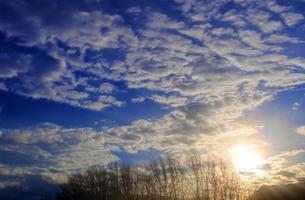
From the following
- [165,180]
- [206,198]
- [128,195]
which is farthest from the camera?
[128,195]

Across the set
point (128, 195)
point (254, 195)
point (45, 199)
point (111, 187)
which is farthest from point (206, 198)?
point (45, 199)

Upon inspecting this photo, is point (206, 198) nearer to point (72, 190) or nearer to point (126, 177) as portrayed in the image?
point (126, 177)

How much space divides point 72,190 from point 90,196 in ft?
14.5

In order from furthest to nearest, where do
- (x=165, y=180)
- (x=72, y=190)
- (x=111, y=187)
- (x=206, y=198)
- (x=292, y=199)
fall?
1. (x=72, y=190)
2. (x=111, y=187)
3. (x=165, y=180)
4. (x=206, y=198)
5. (x=292, y=199)

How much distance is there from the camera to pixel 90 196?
4159 centimetres

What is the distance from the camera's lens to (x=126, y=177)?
36.1 m

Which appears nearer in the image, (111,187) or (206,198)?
(206,198)

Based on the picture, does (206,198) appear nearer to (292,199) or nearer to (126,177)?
(292,199)

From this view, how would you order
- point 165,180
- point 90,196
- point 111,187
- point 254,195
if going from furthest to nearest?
point 90,196 < point 111,187 < point 165,180 < point 254,195

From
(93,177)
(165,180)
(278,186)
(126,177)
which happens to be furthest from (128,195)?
(278,186)

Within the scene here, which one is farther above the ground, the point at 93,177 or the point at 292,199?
the point at 93,177

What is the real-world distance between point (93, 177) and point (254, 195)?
73.5ft

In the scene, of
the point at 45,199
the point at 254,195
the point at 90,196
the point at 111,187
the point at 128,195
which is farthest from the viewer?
the point at 45,199

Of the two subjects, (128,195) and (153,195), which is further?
(128,195)
